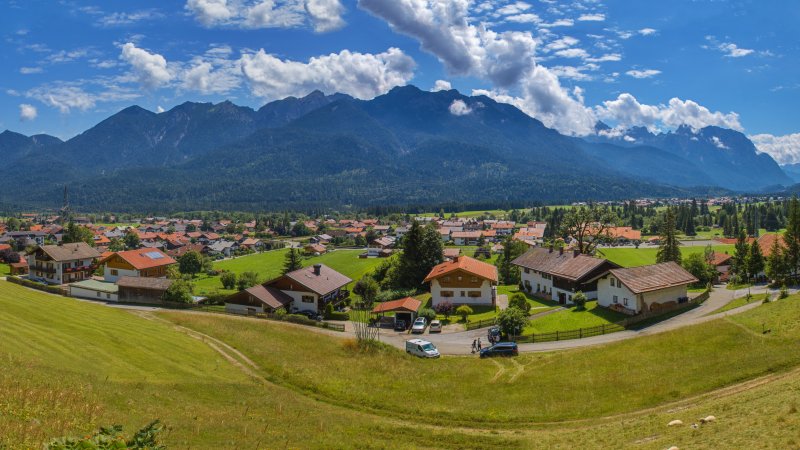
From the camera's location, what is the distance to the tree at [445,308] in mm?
57562

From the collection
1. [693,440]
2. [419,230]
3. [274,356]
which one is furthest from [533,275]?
[693,440]

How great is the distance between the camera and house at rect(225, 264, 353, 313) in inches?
2335

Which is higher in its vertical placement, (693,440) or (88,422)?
(88,422)

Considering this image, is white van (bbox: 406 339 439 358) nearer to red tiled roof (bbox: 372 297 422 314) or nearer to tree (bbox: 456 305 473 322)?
red tiled roof (bbox: 372 297 422 314)

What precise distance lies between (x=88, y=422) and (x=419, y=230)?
62.7m

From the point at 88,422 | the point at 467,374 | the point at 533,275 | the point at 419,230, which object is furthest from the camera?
the point at 419,230

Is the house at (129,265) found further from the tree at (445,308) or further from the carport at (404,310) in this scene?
the tree at (445,308)

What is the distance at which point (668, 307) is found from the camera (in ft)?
161

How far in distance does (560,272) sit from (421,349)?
27582 mm

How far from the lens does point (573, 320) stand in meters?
50.1

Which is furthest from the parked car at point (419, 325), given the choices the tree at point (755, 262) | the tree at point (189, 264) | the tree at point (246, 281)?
the tree at point (189, 264)

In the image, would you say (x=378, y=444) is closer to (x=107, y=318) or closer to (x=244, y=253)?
(x=107, y=318)

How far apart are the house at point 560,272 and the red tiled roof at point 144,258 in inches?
2373

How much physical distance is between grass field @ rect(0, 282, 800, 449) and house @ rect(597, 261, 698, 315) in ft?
33.3
